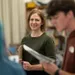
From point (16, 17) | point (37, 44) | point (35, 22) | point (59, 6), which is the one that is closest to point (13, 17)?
point (16, 17)

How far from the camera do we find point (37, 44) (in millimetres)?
2250

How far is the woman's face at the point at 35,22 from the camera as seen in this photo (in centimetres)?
237

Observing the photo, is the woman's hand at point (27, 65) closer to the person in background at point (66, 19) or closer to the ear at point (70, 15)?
the person in background at point (66, 19)

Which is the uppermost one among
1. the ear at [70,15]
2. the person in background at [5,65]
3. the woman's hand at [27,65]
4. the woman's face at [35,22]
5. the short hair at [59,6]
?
the short hair at [59,6]

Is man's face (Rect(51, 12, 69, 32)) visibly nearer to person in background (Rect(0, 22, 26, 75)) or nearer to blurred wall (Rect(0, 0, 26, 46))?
person in background (Rect(0, 22, 26, 75))

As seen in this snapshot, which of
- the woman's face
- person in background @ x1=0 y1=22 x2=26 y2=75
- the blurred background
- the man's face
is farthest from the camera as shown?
the blurred background

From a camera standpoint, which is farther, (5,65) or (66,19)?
(66,19)

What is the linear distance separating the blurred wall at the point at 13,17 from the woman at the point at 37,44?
70.4 inches

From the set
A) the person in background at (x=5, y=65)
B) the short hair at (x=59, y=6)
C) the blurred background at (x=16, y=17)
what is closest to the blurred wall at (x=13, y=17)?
the blurred background at (x=16, y=17)

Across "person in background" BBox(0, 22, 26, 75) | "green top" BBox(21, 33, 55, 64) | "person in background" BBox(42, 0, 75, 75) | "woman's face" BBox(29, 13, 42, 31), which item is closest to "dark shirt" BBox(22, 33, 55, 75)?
"green top" BBox(21, 33, 55, 64)

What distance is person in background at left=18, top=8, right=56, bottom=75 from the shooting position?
220 centimetres

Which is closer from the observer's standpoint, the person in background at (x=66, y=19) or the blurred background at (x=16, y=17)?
the person in background at (x=66, y=19)

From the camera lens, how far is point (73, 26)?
4.76 ft

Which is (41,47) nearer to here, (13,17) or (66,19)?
(66,19)
